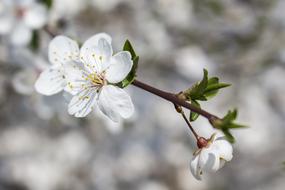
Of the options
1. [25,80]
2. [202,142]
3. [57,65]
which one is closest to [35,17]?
[25,80]

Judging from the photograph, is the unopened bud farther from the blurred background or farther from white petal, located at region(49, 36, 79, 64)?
the blurred background

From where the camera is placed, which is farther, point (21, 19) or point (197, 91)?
point (21, 19)

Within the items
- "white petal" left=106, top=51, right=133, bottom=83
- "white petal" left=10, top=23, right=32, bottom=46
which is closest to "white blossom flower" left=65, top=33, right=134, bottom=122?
"white petal" left=106, top=51, right=133, bottom=83

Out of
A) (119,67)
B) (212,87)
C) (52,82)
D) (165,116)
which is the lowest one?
(52,82)

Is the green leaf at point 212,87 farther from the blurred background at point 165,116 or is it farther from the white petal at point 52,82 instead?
the blurred background at point 165,116

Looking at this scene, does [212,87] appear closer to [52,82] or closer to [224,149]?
[224,149]

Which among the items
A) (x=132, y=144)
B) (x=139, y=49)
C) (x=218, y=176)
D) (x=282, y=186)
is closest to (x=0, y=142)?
(x=132, y=144)

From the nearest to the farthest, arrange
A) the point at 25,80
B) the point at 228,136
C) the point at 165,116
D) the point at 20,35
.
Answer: the point at 228,136 → the point at 20,35 → the point at 25,80 → the point at 165,116
